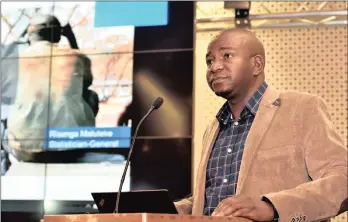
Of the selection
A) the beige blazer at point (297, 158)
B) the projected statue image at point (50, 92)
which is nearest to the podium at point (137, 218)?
the beige blazer at point (297, 158)

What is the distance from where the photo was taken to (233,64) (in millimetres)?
2430

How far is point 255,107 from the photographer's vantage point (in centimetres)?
246

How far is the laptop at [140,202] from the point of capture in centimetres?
188

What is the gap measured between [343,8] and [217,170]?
3.65 m

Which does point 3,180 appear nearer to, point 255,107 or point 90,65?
point 90,65

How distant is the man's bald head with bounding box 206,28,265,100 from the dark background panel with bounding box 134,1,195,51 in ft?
11.4

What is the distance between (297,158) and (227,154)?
0.30 metres

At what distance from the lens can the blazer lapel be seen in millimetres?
2258

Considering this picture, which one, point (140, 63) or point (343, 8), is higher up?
point (343, 8)

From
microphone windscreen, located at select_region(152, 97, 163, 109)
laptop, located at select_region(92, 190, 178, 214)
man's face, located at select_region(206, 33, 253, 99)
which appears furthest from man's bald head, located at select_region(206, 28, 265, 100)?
laptop, located at select_region(92, 190, 178, 214)

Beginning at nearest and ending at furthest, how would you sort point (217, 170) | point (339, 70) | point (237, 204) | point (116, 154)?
point (237, 204)
point (217, 170)
point (339, 70)
point (116, 154)

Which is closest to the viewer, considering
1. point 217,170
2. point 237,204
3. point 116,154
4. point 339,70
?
point 237,204

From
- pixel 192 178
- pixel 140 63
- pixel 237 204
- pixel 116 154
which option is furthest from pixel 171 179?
pixel 237 204

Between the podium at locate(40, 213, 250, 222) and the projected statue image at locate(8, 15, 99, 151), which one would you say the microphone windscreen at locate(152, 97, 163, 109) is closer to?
the podium at locate(40, 213, 250, 222)
